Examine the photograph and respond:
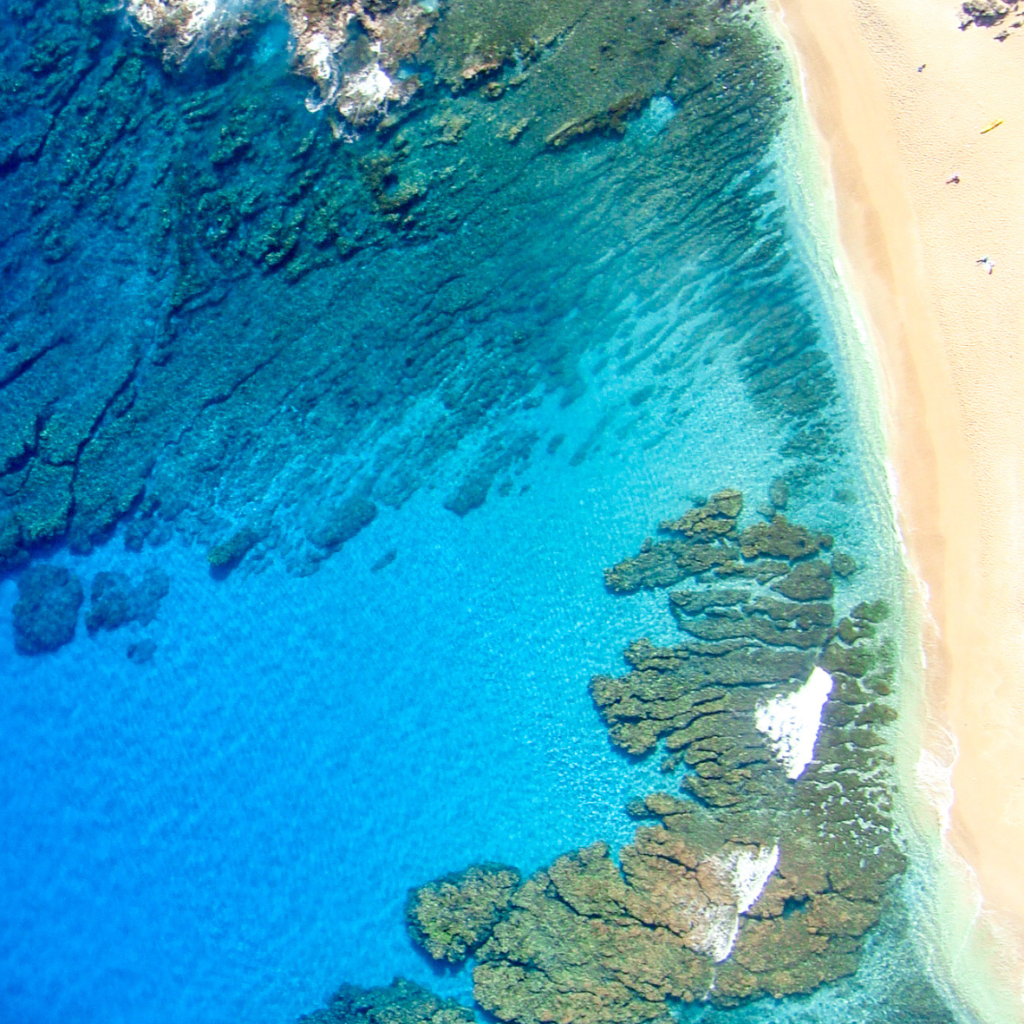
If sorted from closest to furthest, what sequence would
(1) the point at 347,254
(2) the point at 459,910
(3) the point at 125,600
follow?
(2) the point at 459,910 < (1) the point at 347,254 < (3) the point at 125,600

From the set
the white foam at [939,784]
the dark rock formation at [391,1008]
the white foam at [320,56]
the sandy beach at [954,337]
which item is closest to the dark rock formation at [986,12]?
the sandy beach at [954,337]

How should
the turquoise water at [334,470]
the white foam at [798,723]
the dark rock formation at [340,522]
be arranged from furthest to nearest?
the dark rock formation at [340,522], the turquoise water at [334,470], the white foam at [798,723]

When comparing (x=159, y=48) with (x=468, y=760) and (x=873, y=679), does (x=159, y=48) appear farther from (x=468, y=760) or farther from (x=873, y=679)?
(x=873, y=679)

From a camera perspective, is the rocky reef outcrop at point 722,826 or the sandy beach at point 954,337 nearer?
the sandy beach at point 954,337

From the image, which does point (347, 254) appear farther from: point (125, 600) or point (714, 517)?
point (714, 517)

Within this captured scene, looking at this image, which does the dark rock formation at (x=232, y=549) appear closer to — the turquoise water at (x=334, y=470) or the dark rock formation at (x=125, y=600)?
the turquoise water at (x=334, y=470)

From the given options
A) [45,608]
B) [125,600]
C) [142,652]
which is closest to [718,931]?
[142,652]

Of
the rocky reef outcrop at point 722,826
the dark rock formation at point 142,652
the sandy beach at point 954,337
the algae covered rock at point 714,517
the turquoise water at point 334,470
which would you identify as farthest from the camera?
the dark rock formation at point 142,652
